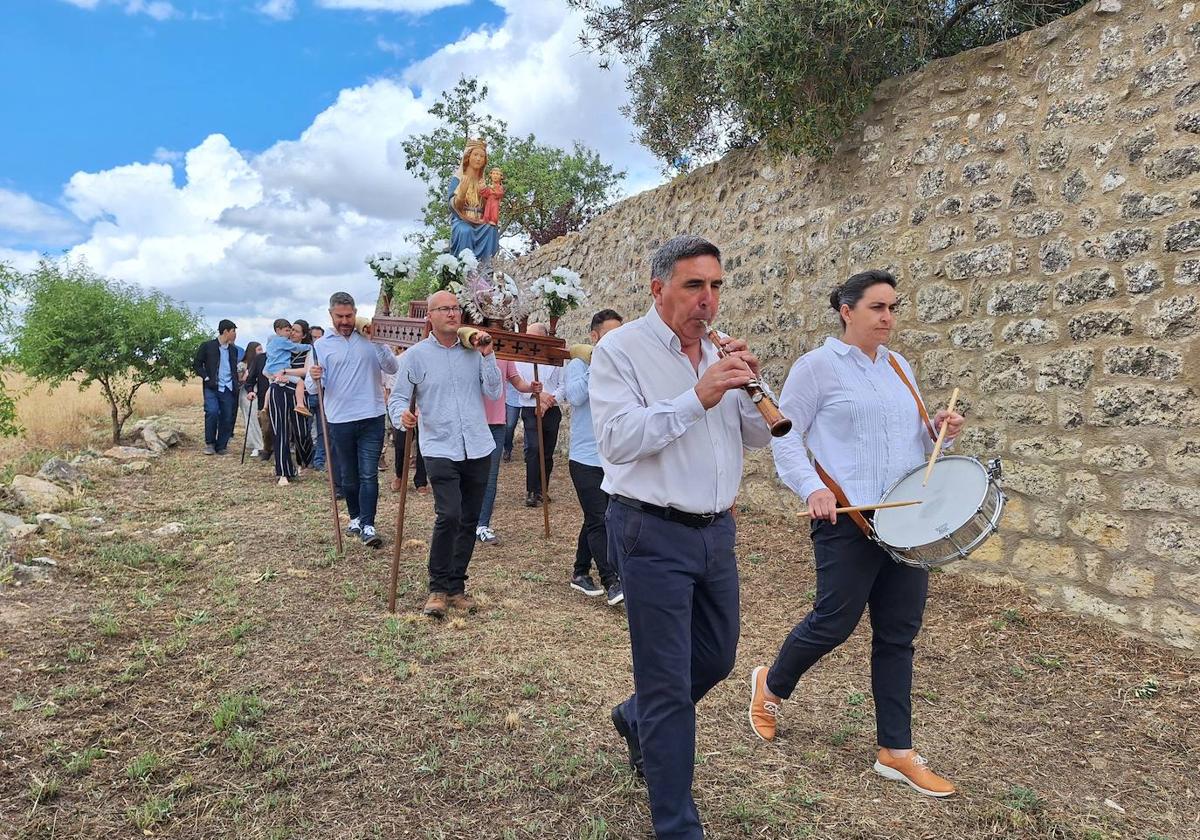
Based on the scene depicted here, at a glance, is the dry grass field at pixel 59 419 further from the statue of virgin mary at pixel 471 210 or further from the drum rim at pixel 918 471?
the drum rim at pixel 918 471

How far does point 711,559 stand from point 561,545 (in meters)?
4.69

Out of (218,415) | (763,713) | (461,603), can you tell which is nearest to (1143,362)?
(763,713)

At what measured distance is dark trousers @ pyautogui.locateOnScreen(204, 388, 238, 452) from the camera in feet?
41.1

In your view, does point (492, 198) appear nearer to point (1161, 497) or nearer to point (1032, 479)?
point (1032, 479)

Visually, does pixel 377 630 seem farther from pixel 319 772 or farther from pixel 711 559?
pixel 711 559

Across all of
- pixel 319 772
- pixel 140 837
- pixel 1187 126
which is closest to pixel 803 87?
pixel 1187 126

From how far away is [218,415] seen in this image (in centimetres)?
1270

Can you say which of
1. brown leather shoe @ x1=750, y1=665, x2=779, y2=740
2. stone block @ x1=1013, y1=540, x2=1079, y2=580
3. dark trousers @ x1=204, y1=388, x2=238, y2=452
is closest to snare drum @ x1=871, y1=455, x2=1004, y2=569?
brown leather shoe @ x1=750, y1=665, x2=779, y2=740

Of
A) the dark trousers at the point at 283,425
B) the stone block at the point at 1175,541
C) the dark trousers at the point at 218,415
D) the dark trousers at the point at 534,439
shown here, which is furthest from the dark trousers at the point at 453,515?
the dark trousers at the point at 218,415

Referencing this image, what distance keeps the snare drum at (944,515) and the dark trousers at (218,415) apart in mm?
11936

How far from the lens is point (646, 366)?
8.52 ft

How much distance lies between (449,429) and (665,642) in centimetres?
295

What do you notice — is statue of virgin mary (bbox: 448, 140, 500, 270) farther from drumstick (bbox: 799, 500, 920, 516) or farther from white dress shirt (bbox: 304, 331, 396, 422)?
drumstick (bbox: 799, 500, 920, 516)

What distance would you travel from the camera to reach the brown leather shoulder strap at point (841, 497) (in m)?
3.02
